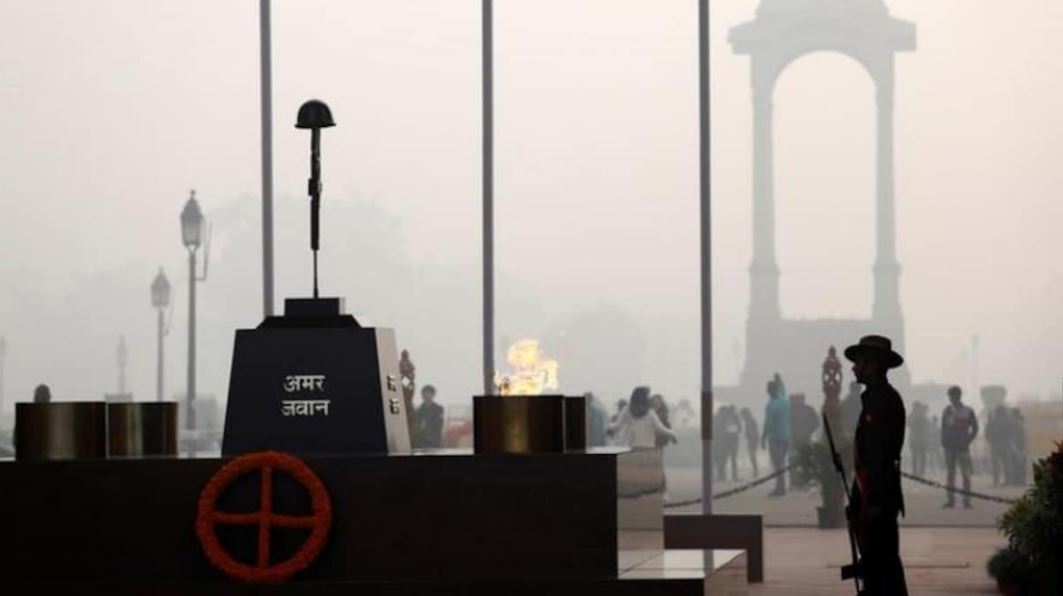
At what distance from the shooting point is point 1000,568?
1344 centimetres

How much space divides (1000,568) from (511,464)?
243 inches

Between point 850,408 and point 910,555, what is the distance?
3.13ft

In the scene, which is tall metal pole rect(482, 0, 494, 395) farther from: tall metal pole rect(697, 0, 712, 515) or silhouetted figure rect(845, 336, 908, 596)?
silhouetted figure rect(845, 336, 908, 596)

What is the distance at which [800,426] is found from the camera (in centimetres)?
A: 1495

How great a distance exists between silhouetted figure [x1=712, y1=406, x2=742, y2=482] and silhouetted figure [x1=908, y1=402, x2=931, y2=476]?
3.39ft

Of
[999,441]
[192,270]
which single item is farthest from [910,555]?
[192,270]

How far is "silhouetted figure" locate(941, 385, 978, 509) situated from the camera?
14.7 m

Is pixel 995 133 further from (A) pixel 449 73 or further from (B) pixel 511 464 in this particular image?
(B) pixel 511 464

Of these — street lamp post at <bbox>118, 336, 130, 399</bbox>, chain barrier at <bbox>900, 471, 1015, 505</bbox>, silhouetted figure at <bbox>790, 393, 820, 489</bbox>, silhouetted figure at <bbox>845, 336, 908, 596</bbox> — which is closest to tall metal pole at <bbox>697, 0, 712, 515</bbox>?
silhouetted figure at <bbox>790, 393, 820, 489</bbox>

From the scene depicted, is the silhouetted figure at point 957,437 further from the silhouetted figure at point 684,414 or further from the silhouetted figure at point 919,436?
the silhouetted figure at point 684,414

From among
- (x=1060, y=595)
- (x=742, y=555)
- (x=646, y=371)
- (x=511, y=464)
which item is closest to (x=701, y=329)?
(x=646, y=371)

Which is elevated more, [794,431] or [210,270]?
[210,270]

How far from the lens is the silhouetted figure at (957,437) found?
48.2 feet

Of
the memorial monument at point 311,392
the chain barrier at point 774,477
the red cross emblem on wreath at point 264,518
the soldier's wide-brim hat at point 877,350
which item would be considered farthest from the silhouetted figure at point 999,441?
the red cross emblem on wreath at point 264,518
